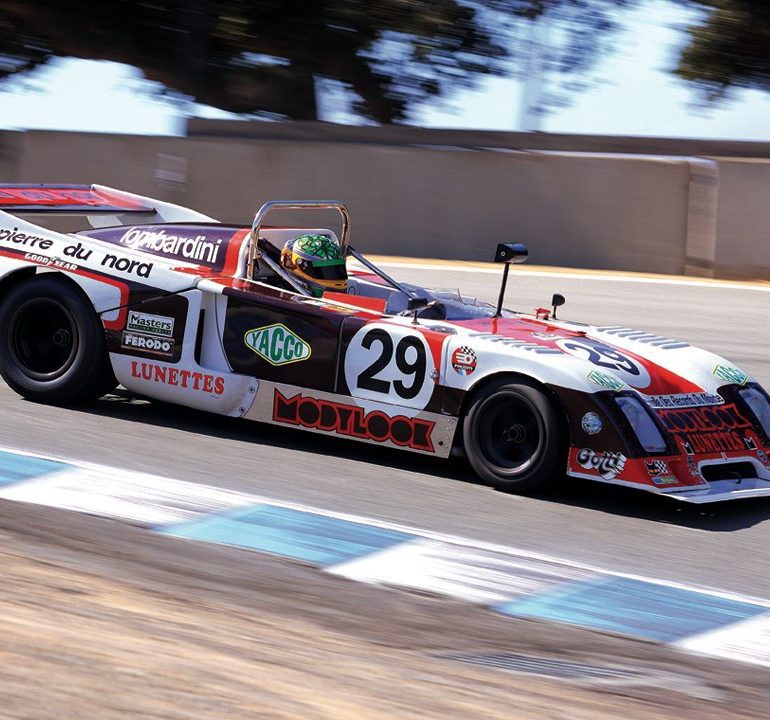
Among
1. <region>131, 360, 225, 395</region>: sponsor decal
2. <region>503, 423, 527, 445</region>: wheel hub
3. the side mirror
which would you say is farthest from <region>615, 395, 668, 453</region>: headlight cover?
<region>131, 360, 225, 395</region>: sponsor decal

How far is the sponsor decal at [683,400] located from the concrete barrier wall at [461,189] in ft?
23.5

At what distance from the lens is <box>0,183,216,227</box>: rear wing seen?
27.4ft

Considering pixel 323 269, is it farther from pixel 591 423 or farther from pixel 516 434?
pixel 591 423

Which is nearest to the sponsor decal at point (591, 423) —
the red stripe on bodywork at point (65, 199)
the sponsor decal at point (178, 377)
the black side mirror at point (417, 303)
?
the black side mirror at point (417, 303)

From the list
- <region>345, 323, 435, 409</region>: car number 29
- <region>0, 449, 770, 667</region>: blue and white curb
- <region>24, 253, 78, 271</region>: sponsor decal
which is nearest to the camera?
<region>0, 449, 770, 667</region>: blue and white curb

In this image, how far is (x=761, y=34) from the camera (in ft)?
69.4

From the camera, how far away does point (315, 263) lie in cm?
748

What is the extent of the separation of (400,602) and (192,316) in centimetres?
279

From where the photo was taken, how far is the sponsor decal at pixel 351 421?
→ 6781 mm

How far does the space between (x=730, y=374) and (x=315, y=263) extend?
230 centimetres

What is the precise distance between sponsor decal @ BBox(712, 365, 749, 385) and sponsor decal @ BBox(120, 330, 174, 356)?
2919mm

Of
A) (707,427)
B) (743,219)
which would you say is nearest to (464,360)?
(707,427)

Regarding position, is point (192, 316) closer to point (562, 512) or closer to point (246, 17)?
point (562, 512)

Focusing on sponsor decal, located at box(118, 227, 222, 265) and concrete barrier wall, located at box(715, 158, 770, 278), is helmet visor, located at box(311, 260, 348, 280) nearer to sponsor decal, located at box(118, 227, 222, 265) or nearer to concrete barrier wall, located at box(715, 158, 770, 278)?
sponsor decal, located at box(118, 227, 222, 265)
